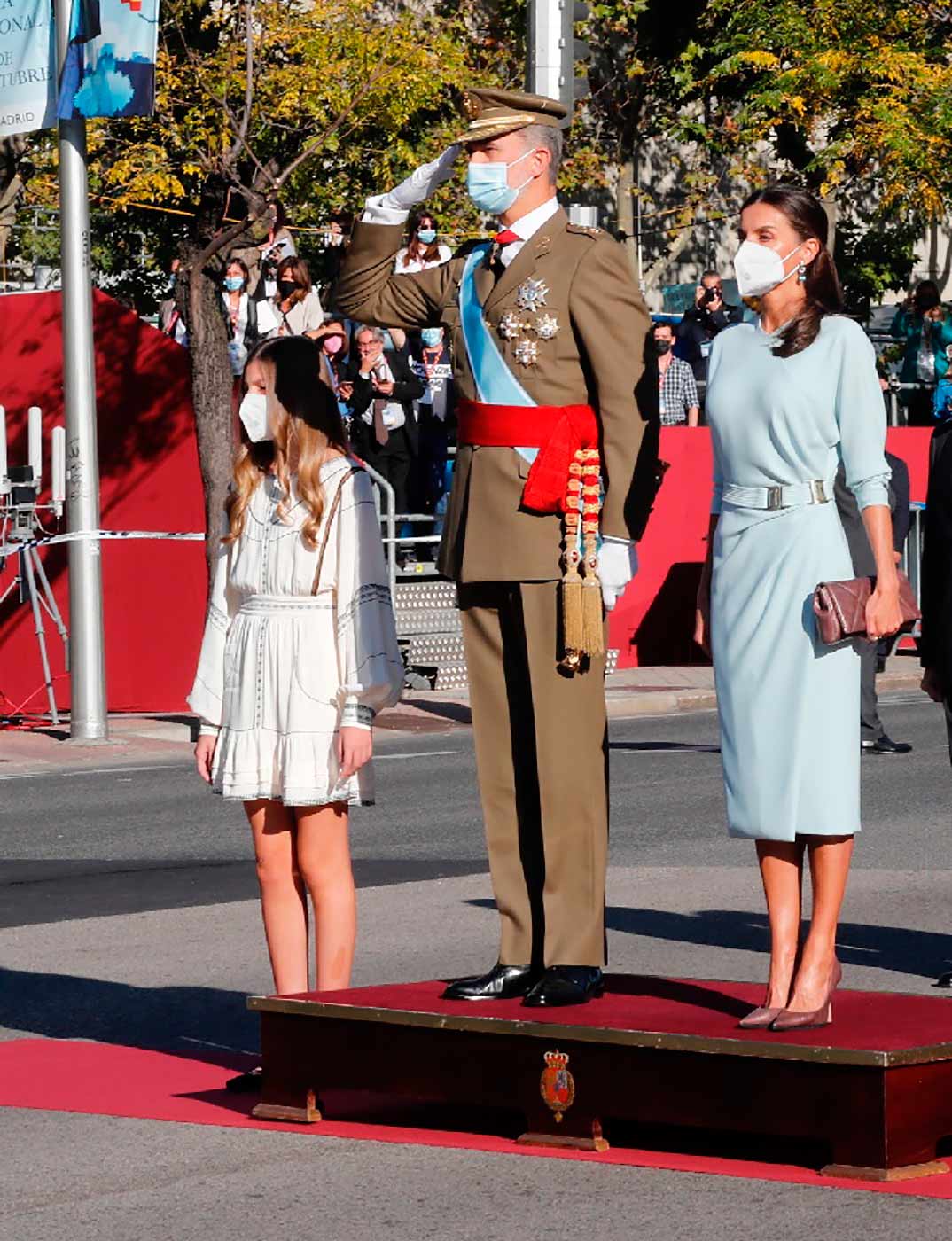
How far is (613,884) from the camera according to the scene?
1097 centimetres

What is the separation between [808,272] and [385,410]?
15213 millimetres

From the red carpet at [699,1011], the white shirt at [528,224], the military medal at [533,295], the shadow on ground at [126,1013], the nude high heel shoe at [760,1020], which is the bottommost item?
the shadow on ground at [126,1013]

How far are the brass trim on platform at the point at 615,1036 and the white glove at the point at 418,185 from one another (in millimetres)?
2030

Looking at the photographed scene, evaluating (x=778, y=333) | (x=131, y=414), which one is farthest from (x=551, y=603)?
(x=131, y=414)

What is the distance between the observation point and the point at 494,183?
6.36 meters

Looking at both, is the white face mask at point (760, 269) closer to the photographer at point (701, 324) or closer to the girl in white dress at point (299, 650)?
the girl in white dress at point (299, 650)

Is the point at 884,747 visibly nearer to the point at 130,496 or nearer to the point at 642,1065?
the point at 130,496

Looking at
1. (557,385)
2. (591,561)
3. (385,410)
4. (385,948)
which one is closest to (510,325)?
(557,385)

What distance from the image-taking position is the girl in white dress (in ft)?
21.9

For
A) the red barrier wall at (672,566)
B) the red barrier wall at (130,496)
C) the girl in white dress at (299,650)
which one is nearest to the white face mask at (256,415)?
the girl in white dress at (299,650)

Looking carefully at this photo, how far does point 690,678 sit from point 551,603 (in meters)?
16.9

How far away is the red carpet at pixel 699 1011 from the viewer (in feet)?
18.6

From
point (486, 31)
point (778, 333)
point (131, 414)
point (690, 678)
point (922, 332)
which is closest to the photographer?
point (778, 333)

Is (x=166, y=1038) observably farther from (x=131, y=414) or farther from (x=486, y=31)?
(x=486, y=31)
